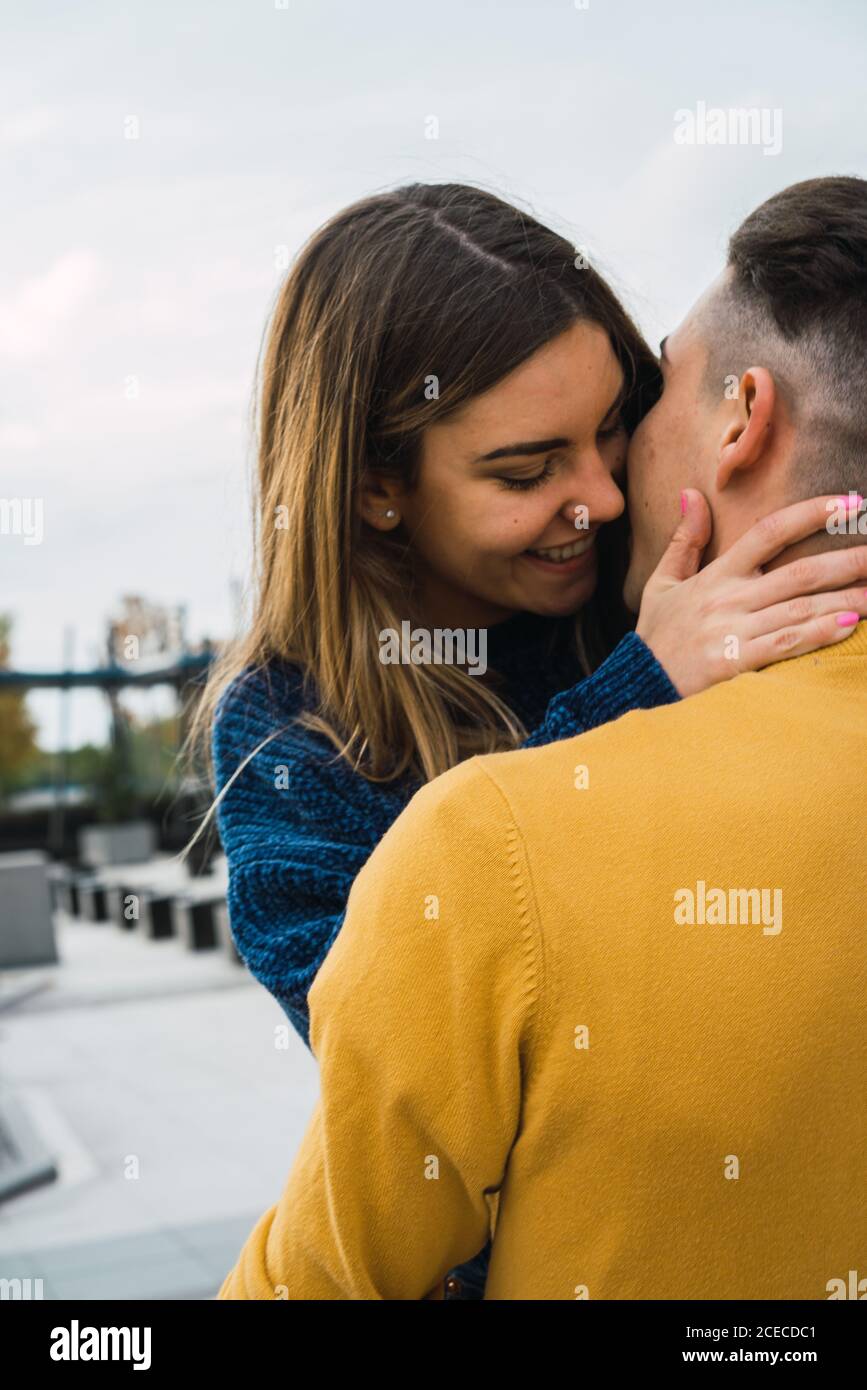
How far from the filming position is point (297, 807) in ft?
5.27

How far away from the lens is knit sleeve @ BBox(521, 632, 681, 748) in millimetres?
1292

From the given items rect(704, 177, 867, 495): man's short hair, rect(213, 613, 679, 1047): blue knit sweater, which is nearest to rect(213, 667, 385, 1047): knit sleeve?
rect(213, 613, 679, 1047): blue knit sweater

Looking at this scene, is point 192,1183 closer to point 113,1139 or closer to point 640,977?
point 113,1139

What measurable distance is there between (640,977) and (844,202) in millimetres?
820

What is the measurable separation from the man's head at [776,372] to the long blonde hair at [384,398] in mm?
355

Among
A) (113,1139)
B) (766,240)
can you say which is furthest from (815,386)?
(113,1139)

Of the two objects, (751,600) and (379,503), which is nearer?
(751,600)

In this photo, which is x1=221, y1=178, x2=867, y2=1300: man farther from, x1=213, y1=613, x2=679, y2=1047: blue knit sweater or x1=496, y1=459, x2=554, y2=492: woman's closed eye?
x1=496, y1=459, x2=554, y2=492: woman's closed eye

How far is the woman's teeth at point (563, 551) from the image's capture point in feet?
5.71

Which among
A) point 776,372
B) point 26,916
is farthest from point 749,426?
point 26,916

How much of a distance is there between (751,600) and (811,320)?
0.88 ft

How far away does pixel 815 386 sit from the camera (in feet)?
3.68

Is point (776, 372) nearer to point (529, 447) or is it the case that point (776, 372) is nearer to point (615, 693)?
point (615, 693)

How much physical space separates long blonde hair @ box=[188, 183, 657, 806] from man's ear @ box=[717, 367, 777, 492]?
0.49 m
